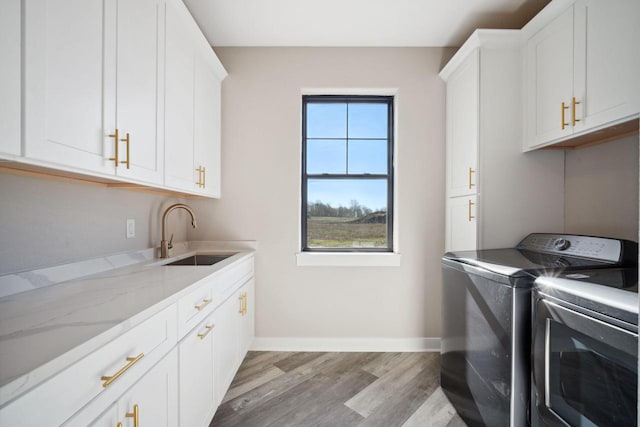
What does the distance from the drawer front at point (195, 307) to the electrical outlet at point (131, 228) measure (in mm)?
678

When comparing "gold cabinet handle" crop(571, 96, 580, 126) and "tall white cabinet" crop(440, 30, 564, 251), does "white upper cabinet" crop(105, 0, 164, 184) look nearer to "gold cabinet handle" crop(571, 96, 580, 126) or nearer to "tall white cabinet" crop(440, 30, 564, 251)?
"tall white cabinet" crop(440, 30, 564, 251)

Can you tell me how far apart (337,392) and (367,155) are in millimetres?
1948

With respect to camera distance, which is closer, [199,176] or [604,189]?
[604,189]

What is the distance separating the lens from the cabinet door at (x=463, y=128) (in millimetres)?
2026

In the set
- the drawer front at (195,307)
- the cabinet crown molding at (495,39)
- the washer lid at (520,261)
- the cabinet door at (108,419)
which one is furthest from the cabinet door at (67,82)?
the cabinet crown molding at (495,39)

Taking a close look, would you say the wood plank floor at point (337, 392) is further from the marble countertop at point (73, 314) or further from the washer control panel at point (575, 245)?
the washer control panel at point (575, 245)

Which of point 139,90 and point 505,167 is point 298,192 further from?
point 505,167

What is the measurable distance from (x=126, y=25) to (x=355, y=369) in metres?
2.52

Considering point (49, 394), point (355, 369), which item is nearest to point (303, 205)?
point (355, 369)

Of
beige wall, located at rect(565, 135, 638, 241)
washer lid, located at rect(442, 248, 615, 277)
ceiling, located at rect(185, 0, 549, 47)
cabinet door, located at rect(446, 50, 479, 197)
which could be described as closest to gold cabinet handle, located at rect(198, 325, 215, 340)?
washer lid, located at rect(442, 248, 615, 277)

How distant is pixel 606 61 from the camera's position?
1382 mm

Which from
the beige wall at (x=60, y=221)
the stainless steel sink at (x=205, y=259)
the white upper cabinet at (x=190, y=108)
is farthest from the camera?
the stainless steel sink at (x=205, y=259)

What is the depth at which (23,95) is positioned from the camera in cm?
82

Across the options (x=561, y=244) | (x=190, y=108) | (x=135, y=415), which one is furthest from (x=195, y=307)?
(x=561, y=244)
